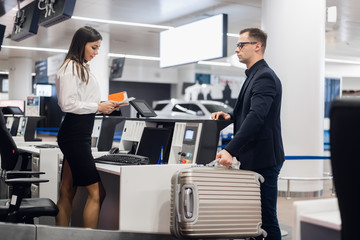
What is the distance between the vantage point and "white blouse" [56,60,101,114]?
3061 millimetres

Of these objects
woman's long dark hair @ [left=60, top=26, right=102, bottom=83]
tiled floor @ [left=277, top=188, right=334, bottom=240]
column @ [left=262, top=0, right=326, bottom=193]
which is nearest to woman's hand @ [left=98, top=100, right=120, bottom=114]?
woman's long dark hair @ [left=60, top=26, right=102, bottom=83]

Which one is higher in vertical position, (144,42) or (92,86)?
(144,42)

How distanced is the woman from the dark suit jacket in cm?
88

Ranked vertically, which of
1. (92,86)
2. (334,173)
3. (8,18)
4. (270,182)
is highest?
(8,18)

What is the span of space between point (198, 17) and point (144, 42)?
13.4 feet

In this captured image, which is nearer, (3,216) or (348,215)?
(348,215)

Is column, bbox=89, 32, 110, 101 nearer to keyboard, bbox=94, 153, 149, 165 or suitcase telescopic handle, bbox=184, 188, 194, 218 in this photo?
keyboard, bbox=94, 153, 149, 165

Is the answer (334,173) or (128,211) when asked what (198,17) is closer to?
(128,211)

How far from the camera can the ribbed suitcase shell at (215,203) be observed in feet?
8.55

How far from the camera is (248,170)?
296 cm

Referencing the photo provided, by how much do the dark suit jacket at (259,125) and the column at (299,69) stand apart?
12.5 ft

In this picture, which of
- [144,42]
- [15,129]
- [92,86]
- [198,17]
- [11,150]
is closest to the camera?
[92,86]

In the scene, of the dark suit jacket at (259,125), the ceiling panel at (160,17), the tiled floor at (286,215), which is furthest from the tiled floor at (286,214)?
the ceiling panel at (160,17)

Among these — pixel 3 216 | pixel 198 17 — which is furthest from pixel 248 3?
pixel 3 216
